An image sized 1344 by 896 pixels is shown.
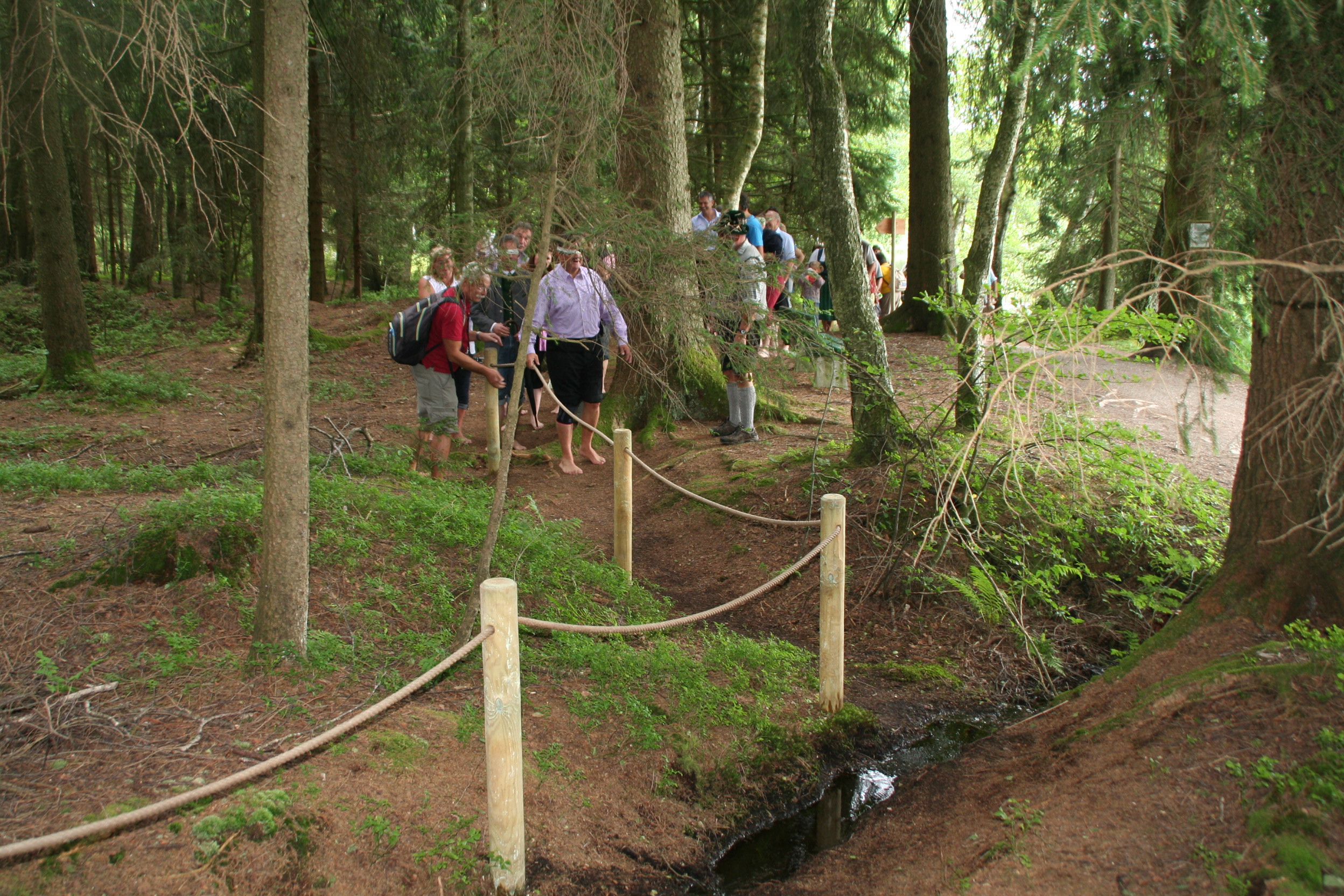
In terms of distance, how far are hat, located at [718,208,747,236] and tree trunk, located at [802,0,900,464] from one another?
0.72 meters

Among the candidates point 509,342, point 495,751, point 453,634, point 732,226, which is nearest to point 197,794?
point 495,751

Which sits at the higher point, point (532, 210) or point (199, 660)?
point (532, 210)

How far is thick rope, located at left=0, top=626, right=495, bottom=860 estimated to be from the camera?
2.24 meters

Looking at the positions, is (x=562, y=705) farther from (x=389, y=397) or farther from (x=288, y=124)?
(x=389, y=397)

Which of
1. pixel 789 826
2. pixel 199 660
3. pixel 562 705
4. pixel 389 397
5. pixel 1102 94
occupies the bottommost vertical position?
pixel 789 826

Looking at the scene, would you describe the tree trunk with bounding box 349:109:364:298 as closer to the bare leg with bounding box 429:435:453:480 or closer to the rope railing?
the bare leg with bounding box 429:435:453:480

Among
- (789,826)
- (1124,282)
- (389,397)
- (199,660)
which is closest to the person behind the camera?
(199,660)

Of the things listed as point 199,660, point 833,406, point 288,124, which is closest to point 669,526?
point 833,406

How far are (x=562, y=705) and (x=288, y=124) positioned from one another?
3.05 metres

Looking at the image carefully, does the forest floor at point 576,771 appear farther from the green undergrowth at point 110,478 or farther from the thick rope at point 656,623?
the thick rope at point 656,623

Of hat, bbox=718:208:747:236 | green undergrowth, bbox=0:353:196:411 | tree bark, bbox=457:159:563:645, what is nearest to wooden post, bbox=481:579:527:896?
tree bark, bbox=457:159:563:645

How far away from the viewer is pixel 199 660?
4.04 meters

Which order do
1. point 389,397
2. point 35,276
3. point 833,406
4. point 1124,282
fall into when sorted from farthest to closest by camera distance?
point 35,276 → point 389,397 → point 833,406 → point 1124,282

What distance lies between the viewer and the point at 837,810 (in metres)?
4.46
